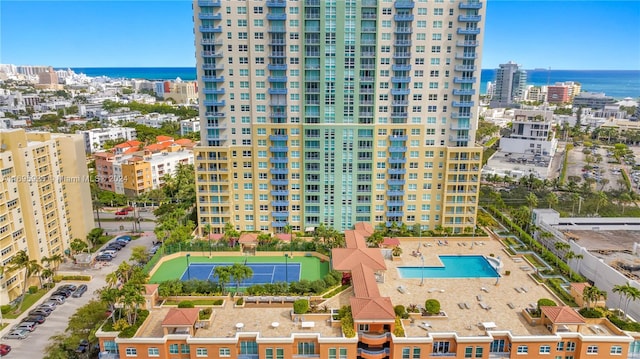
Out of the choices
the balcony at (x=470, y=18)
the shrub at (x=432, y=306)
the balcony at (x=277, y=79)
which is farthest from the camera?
the balcony at (x=277, y=79)

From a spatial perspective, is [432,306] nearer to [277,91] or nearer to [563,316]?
[563,316]

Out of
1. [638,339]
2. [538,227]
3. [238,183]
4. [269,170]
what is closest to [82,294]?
[238,183]

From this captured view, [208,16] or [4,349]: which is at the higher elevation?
[208,16]

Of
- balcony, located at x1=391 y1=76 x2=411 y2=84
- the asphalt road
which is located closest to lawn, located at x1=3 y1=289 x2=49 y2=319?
the asphalt road

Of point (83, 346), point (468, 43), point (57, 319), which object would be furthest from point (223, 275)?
point (468, 43)

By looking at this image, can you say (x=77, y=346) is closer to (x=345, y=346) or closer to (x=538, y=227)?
(x=345, y=346)

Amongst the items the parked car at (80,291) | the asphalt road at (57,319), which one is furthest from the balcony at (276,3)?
the parked car at (80,291)

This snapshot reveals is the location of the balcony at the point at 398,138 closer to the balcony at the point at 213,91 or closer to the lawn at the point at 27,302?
the balcony at the point at 213,91
